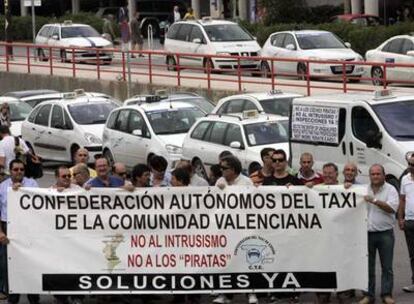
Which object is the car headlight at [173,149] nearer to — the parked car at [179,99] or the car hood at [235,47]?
the parked car at [179,99]

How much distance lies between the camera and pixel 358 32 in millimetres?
42531

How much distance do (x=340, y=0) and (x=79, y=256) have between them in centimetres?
5407

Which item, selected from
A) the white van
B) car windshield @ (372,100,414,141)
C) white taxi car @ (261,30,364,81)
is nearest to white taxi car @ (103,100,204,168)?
the white van

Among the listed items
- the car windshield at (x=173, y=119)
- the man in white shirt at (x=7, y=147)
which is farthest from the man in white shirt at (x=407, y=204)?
the car windshield at (x=173, y=119)

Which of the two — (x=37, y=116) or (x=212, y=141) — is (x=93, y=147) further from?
(x=212, y=141)

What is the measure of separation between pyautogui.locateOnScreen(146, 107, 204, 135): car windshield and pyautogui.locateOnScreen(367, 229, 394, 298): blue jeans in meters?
11.7

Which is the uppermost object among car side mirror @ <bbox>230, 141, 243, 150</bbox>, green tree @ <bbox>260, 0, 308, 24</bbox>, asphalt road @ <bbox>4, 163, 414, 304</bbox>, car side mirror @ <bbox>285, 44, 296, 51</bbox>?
green tree @ <bbox>260, 0, 308, 24</bbox>

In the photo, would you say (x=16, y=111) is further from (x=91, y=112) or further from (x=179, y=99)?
(x=179, y=99)

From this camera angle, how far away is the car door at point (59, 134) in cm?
2728

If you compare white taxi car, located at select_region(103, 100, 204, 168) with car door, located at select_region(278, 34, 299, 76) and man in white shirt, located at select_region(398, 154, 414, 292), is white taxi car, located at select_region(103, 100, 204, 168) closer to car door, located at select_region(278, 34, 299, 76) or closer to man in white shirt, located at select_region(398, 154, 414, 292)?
car door, located at select_region(278, 34, 299, 76)

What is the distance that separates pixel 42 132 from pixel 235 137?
7.47 meters

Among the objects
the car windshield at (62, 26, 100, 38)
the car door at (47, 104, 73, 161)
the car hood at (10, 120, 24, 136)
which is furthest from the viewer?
the car windshield at (62, 26, 100, 38)

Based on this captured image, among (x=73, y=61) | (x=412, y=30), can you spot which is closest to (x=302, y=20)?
(x=412, y=30)

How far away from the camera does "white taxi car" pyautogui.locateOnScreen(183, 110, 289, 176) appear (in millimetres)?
21375
